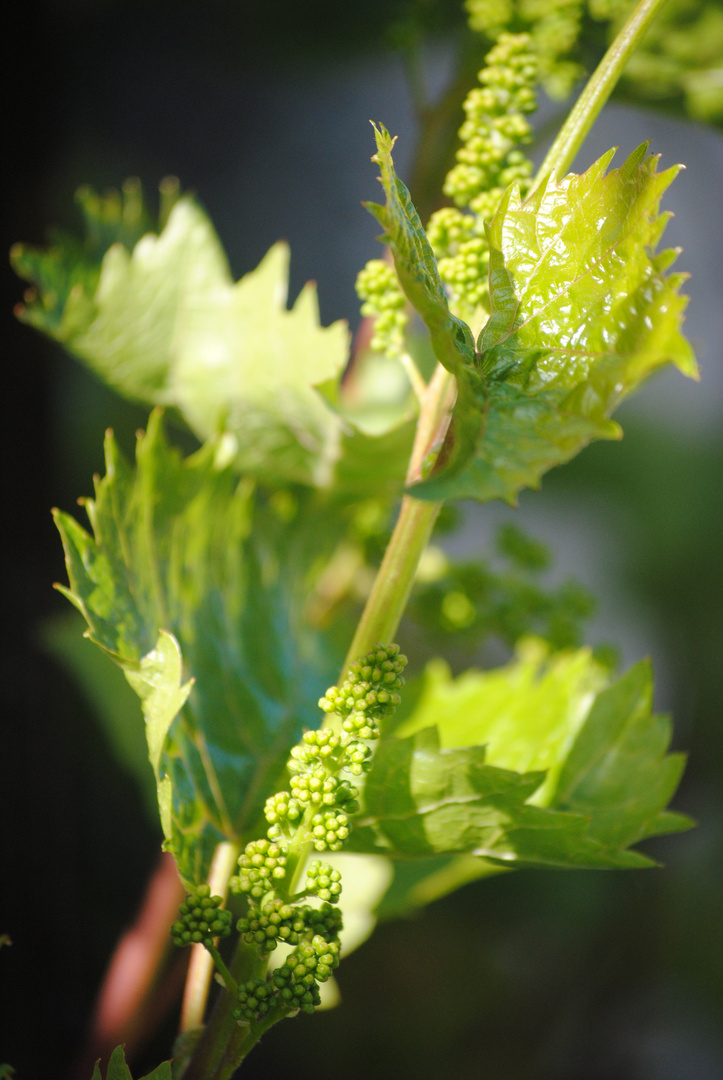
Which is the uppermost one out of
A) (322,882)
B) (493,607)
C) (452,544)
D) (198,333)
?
(452,544)

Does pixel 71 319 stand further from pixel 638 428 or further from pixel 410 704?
pixel 638 428

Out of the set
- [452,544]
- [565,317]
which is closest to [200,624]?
[565,317]

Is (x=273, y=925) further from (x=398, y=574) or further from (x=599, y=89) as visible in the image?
(x=599, y=89)

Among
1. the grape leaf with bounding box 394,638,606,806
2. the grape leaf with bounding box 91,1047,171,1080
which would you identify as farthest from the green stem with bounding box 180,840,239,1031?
the grape leaf with bounding box 394,638,606,806

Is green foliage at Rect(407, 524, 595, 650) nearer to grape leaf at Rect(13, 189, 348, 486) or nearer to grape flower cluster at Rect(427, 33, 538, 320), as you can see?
grape leaf at Rect(13, 189, 348, 486)

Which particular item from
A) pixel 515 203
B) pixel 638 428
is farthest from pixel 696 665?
pixel 515 203

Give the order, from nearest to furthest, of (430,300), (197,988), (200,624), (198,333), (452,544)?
(430,300), (197,988), (200,624), (198,333), (452,544)
